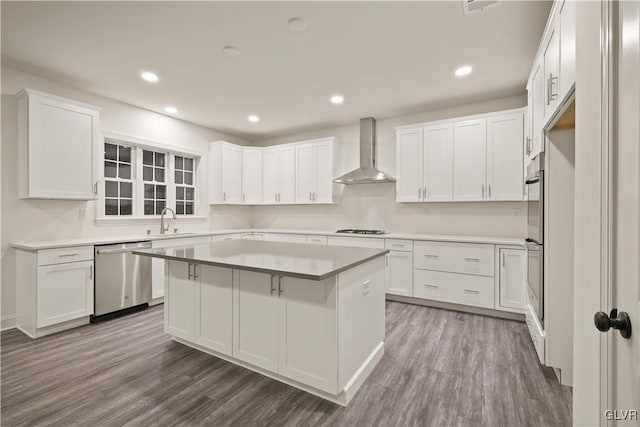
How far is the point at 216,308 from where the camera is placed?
231 centimetres

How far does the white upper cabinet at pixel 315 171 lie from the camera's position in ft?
16.3

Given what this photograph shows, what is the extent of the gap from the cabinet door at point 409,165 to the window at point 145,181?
3.61 m

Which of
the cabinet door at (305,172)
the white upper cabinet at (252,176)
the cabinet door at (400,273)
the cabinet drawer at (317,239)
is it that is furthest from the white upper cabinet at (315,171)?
the cabinet door at (400,273)

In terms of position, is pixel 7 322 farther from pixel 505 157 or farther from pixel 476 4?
pixel 505 157

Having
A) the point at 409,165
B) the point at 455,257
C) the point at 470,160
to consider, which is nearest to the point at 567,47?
the point at 470,160

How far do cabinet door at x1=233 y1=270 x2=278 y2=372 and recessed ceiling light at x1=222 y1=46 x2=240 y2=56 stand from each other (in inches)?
83.9

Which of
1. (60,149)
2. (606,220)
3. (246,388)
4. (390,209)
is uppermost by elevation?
(60,149)

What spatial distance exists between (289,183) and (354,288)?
3.63 meters

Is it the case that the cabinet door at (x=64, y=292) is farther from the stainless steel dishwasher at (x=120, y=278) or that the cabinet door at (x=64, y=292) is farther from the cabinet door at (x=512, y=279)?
the cabinet door at (x=512, y=279)

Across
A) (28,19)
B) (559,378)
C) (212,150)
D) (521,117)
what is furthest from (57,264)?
(521,117)

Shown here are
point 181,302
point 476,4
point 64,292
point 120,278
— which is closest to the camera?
point 476,4

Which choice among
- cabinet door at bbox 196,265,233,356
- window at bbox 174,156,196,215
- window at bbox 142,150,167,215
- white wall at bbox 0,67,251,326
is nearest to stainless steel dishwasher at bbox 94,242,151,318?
white wall at bbox 0,67,251,326

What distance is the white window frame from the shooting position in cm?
383

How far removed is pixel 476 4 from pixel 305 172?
3.49 m
